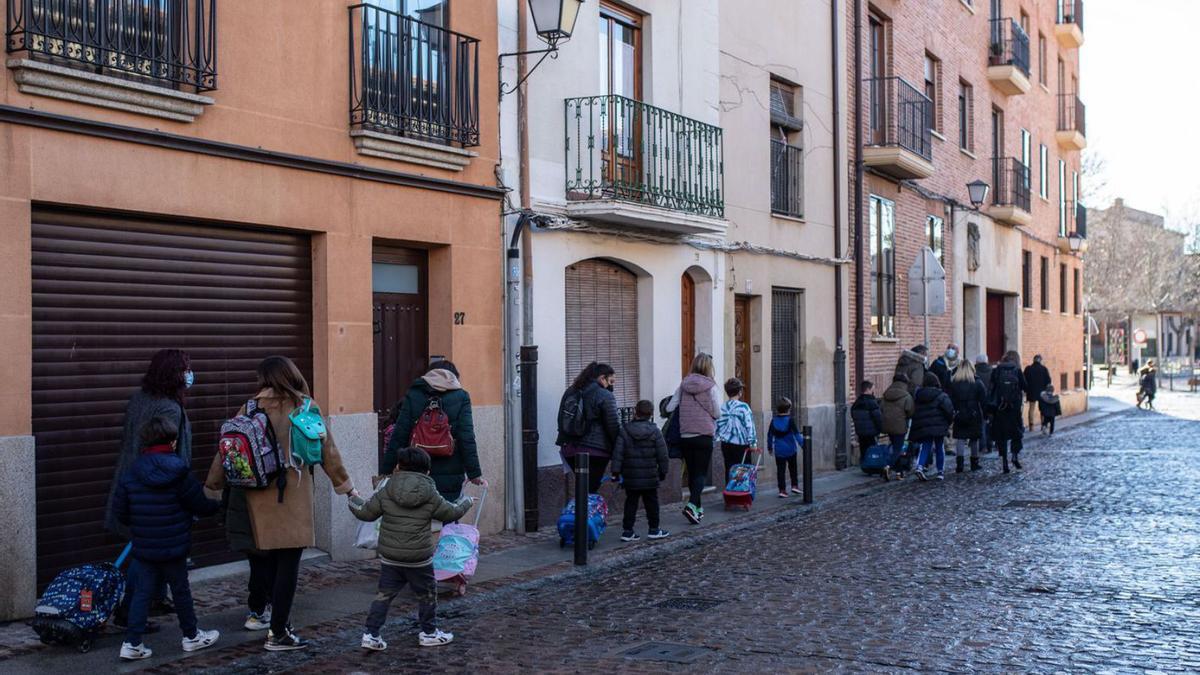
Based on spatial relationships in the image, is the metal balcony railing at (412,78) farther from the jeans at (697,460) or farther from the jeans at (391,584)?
the jeans at (391,584)

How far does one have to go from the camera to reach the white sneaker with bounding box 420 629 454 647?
761 cm

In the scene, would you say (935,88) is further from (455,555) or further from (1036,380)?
(455,555)

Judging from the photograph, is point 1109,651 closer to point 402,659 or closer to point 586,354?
point 402,659

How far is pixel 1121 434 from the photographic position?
27938mm

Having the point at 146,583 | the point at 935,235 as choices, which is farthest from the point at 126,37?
the point at 935,235

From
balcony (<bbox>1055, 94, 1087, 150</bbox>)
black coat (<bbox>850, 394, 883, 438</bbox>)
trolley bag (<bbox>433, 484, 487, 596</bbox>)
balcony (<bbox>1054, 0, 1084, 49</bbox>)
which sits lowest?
trolley bag (<bbox>433, 484, 487, 596</bbox>)

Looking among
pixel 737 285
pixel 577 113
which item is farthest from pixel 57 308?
pixel 737 285

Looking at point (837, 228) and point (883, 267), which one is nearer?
point (837, 228)

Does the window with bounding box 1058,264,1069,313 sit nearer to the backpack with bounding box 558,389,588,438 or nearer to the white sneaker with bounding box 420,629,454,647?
the backpack with bounding box 558,389,588,438

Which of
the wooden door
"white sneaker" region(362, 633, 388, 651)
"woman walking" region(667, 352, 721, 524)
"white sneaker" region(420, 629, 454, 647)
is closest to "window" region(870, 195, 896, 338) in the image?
the wooden door

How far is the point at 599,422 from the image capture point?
37.6 feet

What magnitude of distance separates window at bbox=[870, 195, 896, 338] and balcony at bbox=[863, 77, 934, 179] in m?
0.70

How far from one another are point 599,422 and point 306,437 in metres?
4.47

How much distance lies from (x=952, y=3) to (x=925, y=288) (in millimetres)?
9155
